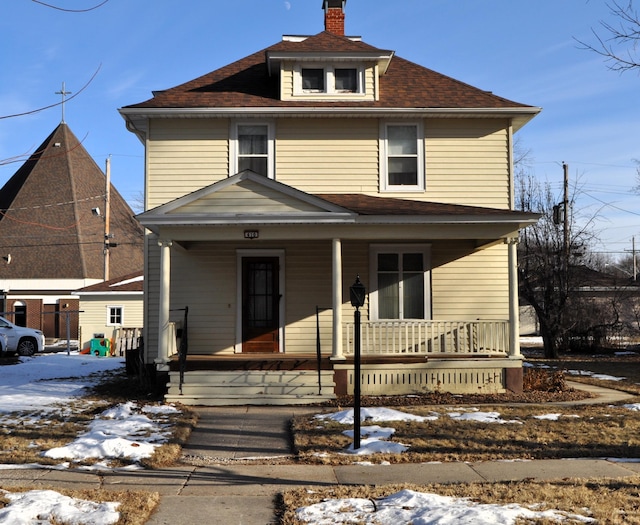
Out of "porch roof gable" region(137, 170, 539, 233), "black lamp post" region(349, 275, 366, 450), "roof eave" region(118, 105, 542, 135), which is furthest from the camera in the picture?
"roof eave" region(118, 105, 542, 135)

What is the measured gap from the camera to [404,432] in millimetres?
9664

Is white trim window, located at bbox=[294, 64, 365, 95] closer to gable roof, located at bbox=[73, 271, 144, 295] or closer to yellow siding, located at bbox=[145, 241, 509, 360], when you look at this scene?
yellow siding, located at bbox=[145, 241, 509, 360]

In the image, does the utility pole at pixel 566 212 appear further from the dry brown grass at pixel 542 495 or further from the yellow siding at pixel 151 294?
the dry brown grass at pixel 542 495

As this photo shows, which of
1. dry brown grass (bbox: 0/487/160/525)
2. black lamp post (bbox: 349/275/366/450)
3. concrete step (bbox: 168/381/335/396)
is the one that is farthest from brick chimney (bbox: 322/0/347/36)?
dry brown grass (bbox: 0/487/160/525)

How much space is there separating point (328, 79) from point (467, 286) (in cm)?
580

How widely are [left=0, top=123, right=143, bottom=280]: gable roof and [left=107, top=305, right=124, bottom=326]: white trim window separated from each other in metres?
8.70

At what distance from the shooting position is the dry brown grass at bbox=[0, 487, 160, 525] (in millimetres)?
5866

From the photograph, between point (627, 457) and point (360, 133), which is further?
point (360, 133)

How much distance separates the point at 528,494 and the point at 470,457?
1944 mm

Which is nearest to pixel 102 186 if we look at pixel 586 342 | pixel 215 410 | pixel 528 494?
pixel 586 342

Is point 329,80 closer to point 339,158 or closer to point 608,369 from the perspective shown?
point 339,158

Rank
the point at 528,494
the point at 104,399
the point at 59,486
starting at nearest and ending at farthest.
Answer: the point at 528,494, the point at 59,486, the point at 104,399

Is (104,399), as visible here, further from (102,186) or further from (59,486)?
(102,186)

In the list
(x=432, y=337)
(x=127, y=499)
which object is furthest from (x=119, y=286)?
(x=127, y=499)
